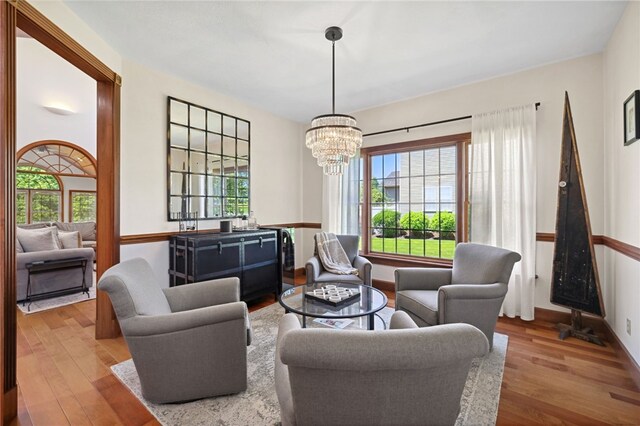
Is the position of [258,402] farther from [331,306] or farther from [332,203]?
[332,203]

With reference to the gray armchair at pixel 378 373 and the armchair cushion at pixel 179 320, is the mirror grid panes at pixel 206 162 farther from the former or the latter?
the gray armchair at pixel 378 373

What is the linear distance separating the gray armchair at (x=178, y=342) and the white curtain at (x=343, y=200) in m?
2.84

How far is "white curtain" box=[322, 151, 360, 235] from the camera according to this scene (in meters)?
4.42

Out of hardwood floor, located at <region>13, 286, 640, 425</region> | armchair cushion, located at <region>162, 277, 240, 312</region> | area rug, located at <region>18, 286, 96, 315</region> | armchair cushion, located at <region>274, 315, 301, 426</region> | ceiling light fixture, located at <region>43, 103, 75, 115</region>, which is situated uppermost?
ceiling light fixture, located at <region>43, 103, 75, 115</region>

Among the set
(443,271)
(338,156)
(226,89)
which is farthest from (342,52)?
(443,271)

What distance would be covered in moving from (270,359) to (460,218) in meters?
2.84

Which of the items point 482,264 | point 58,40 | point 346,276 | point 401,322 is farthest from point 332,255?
point 58,40

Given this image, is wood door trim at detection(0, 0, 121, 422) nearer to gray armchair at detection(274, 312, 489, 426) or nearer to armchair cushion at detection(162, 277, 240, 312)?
armchair cushion at detection(162, 277, 240, 312)

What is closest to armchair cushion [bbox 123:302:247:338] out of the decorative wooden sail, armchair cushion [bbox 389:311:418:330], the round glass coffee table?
the round glass coffee table

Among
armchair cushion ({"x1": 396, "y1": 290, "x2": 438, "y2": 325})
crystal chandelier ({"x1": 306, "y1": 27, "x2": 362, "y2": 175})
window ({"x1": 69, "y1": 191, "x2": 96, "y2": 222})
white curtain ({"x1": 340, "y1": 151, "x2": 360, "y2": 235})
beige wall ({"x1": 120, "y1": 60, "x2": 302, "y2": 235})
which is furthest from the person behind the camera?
window ({"x1": 69, "y1": 191, "x2": 96, "y2": 222})

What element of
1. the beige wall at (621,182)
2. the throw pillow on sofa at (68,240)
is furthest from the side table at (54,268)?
the beige wall at (621,182)

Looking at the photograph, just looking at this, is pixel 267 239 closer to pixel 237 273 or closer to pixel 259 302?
pixel 237 273

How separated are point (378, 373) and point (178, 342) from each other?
132cm

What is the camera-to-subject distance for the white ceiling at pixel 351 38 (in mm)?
2199
